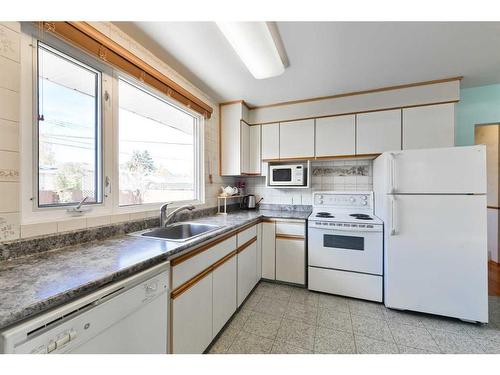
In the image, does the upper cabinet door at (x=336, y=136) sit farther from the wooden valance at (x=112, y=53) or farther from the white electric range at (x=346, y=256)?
the wooden valance at (x=112, y=53)

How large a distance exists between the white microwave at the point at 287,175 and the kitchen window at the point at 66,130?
6.63 ft

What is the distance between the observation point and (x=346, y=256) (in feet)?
7.22

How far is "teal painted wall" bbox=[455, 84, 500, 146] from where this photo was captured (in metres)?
2.43

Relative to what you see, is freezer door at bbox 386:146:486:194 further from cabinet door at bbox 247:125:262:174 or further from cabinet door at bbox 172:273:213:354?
cabinet door at bbox 172:273:213:354

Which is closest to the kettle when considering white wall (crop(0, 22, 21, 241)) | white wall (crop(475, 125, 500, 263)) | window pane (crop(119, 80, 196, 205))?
window pane (crop(119, 80, 196, 205))

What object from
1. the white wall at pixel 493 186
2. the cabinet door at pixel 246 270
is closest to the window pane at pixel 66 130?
the cabinet door at pixel 246 270

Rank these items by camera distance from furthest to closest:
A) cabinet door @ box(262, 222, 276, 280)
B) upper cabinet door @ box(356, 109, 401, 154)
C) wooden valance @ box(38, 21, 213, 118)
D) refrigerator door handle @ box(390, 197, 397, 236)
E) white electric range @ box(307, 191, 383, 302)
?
cabinet door @ box(262, 222, 276, 280) < upper cabinet door @ box(356, 109, 401, 154) < white electric range @ box(307, 191, 383, 302) < refrigerator door handle @ box(390, 197, 397, 236) < wooden valance @ box(38, 21, 213, 118)

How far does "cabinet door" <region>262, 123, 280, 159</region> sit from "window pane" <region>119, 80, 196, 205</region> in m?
1.00

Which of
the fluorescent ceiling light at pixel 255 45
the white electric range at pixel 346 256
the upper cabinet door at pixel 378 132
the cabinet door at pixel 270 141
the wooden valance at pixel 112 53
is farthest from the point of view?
the cabinet door at pixel 270 141

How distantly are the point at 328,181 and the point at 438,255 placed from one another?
1.39 metres

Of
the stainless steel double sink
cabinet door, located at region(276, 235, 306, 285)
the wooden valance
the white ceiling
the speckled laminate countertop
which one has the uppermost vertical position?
the white ceiling

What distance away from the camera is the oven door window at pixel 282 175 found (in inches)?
111
